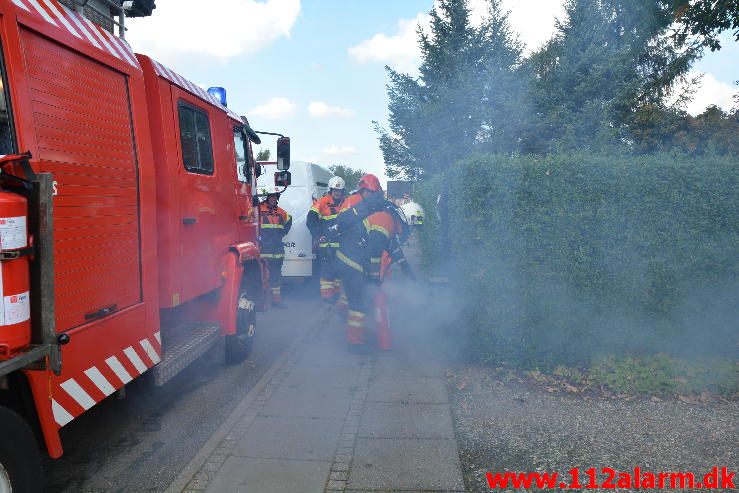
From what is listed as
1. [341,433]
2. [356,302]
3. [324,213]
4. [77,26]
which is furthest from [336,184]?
[77,26]

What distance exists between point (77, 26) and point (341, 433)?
3264 mm

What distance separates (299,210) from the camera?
11.0m

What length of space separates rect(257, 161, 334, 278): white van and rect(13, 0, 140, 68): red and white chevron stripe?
18.9ft

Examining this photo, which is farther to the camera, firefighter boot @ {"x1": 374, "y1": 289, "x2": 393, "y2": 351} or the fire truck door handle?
firefighter boot @ {"x1": 374, "y1": 289, "x2": 393, "y2": 351}

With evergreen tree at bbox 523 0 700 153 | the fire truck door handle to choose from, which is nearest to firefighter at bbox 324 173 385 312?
the fire truck door handle

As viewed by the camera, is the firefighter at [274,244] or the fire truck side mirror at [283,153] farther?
the firefighter at [274,244]

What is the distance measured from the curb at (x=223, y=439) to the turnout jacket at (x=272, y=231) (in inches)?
145

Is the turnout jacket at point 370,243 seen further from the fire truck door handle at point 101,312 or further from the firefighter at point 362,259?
the fire truck door handle at point 101,312

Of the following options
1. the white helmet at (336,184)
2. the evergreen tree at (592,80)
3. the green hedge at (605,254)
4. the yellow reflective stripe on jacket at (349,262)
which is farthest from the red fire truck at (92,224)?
the evergreen tree at (592,80)

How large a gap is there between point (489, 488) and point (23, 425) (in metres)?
2.53

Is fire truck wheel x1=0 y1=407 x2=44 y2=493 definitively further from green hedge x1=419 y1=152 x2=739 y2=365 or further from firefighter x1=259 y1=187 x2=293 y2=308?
firefighter x1=259 y1=187 x2=293 y2=308

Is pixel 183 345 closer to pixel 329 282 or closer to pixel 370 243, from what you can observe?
pixel 370 243

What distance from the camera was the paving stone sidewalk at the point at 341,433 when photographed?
3.44m

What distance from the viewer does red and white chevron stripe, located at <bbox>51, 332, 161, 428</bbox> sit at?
3.00 meters
